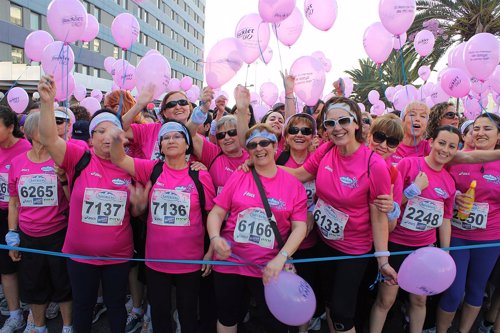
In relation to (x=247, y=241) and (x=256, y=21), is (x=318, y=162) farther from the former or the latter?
(x=256, y=21)

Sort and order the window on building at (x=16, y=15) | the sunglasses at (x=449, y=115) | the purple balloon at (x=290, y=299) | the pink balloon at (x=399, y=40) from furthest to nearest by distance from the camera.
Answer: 1. the window on building at (x=16, y=15)
2. the pink balloon at (x=399, y=40)
3. the sunglasses at (x=449, y=115)
4. the purple balloon at (x=290, y=299)

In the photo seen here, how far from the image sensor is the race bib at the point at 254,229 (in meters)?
2.57

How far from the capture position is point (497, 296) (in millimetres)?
3523

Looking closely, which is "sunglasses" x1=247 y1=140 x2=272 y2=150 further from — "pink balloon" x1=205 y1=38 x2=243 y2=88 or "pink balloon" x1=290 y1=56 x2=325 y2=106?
"pink balloon" x1=290 y1=56 x2=325 y2=106

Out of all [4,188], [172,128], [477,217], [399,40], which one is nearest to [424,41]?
[399,40]

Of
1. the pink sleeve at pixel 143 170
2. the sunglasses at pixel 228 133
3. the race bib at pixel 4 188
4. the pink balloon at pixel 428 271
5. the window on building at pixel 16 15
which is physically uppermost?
the window on building at pixel 16 15

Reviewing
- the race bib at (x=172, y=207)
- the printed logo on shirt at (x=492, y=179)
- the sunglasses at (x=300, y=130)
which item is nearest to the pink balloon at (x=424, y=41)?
the printed logo on shirt at (x=492, y=179)

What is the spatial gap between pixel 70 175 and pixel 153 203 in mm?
734

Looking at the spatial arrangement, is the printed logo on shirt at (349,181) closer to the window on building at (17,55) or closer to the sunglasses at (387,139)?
the sunglasses at (387,139)

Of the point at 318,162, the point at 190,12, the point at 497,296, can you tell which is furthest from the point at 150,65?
the point at 190,12

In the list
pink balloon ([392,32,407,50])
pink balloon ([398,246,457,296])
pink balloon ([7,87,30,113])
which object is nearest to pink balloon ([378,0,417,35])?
pink balloon ([392,32,407,50])

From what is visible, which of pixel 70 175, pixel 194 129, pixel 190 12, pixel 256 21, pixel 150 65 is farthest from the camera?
pixel 190 12

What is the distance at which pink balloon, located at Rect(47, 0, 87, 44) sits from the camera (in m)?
4.32

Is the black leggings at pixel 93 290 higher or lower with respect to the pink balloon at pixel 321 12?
lower
